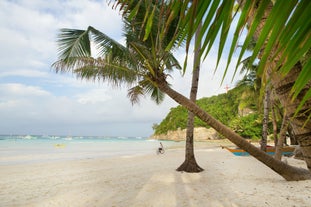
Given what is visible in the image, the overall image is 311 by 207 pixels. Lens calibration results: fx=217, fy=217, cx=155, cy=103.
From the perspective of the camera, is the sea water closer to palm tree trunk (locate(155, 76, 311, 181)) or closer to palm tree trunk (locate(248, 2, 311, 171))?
palm tree trunk (locate(155, 76, 311, 181))

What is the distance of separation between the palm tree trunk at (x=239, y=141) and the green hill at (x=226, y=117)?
17152mm

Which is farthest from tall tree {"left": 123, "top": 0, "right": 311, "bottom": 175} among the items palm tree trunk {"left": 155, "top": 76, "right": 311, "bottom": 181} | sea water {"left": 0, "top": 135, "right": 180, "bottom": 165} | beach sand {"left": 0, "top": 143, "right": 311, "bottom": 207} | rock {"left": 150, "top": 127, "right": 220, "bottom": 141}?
rock {"left": 150, "top": 127, "right": 220, "bottom": 141}

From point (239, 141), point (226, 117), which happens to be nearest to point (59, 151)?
point (239, 141)

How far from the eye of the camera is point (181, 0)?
→ 534 millimetres

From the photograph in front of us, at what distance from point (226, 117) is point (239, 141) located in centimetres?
4562

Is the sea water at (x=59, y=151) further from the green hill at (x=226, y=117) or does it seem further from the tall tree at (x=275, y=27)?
the tall tree at (x=275, y=27)

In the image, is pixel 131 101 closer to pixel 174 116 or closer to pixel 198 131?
pixel 198 131

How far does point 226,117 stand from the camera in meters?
46.9

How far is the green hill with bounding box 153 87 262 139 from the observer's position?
34.1 meters

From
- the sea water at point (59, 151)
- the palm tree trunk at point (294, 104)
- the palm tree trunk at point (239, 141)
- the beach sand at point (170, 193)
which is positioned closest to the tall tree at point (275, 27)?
the palm tree trunk at point (294, 104)

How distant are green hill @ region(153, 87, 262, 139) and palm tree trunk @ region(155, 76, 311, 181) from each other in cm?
1715

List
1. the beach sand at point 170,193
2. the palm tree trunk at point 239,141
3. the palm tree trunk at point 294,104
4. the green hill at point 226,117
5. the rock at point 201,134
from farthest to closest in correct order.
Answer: the rock at point 201,134, the green hill at point 226,117, the beach sand at point 170,193, the palm tree trunk at point 239,141, the palm tree trunk at point 294,104

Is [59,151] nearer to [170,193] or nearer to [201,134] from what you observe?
[170,193]

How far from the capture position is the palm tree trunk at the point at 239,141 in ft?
11.4
